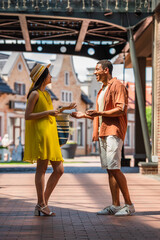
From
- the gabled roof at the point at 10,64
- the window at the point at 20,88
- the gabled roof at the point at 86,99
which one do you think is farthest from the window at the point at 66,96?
the gabled roof at the point at 10,64

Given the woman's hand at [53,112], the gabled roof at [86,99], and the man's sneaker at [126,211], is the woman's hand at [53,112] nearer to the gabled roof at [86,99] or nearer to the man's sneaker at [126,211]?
the man's sneaker at [126,211]

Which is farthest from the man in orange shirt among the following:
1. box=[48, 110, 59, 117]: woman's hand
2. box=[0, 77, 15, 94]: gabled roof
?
box=[0, 77, 15, 94]: gabled roof

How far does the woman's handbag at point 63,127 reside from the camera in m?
6.32

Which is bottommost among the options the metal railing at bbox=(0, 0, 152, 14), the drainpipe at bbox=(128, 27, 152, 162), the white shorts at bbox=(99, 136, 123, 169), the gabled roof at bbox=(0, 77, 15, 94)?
the white shorts at bbox=(99, 136, 123, 169)

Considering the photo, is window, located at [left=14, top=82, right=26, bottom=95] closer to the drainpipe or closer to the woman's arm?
the drainpipe

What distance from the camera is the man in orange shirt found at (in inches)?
240

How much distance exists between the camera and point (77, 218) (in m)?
6.05

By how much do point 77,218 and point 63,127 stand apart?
1020mm

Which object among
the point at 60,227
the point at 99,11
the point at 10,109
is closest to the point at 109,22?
the point at 99,11

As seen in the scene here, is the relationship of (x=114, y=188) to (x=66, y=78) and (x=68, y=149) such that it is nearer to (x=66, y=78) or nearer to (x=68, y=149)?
(x=68, y=149)

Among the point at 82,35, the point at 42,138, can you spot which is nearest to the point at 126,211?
the point at 42,138

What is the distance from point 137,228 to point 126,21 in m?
9.47

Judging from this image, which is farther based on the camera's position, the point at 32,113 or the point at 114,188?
the point at 114,188

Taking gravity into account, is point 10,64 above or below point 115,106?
above
